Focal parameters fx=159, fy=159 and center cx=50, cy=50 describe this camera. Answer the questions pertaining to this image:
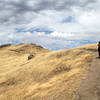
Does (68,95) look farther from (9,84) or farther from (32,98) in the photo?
(9,84)

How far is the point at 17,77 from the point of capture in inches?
1281

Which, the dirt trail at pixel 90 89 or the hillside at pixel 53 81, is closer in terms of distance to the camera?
the dirt trail at pixel 90 89

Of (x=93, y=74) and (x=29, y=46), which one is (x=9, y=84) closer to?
(x=93, y=74)

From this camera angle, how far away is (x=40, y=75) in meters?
29.5

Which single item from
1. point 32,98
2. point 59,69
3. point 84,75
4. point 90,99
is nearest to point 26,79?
point 59,69

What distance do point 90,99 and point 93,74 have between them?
7.11 metres

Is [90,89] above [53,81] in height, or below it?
above

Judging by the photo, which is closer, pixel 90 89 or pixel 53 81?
pixel 90 89

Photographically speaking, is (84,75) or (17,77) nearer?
(84,75)

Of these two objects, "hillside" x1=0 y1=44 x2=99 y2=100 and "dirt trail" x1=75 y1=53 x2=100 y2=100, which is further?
"hillside" x1=0 y1=44 x2=99 y2=100

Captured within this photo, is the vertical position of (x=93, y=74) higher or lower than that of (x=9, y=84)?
higher

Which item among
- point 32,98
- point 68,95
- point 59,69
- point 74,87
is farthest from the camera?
point 59,69

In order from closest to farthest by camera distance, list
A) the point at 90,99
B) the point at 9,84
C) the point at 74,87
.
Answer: the point at 90,99
the point at 74,87
the point at 9,84

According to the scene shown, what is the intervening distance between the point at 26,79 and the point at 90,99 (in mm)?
18740
